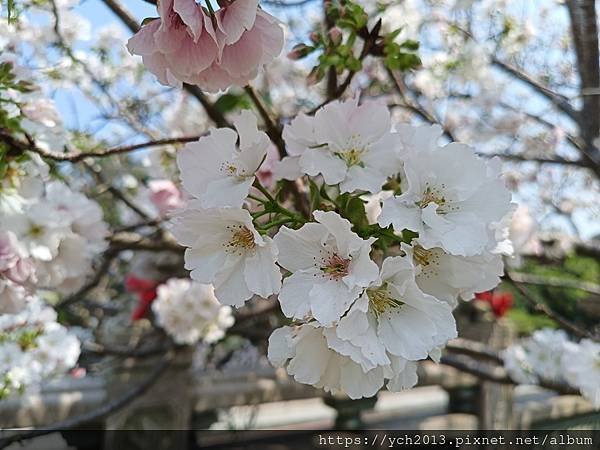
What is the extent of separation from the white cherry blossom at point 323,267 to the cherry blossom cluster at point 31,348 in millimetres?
1043

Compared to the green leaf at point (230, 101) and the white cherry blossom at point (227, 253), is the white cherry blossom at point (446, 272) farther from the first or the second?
the green leaf at point (230, 101)

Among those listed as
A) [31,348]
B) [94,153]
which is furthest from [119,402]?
[94,153]

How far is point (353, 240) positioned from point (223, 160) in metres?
0.22

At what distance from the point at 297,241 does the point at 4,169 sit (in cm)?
70

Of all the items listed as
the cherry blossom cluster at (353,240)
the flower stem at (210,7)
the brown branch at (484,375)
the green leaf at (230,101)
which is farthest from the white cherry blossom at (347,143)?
the brown branch at (484,375)

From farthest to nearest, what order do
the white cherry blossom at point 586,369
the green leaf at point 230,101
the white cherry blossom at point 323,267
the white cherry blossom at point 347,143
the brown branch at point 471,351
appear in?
the brown branch at point 471,351, the white cherry blossom at point 586,369, the green leaf at point 230,101, the white cherry blossom at point 347,143, the white cherry blossom at point 323,267

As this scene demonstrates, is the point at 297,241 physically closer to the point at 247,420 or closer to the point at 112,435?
the point at 112,435

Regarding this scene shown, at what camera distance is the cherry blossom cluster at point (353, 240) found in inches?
25.4

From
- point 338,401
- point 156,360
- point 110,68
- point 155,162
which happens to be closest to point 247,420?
point 338,401

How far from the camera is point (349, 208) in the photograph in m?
0.73

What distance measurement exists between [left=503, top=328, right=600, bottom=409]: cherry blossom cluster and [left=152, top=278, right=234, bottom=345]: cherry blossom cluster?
133cm

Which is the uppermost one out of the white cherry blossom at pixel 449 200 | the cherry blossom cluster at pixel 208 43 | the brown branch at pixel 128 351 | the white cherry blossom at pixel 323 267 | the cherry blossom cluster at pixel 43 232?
the cherry blossom cluster at pixel 208 43

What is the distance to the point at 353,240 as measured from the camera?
25.5 inches

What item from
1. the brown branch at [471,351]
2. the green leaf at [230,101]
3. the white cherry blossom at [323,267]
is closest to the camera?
the white cherry blossom at [323,267]
